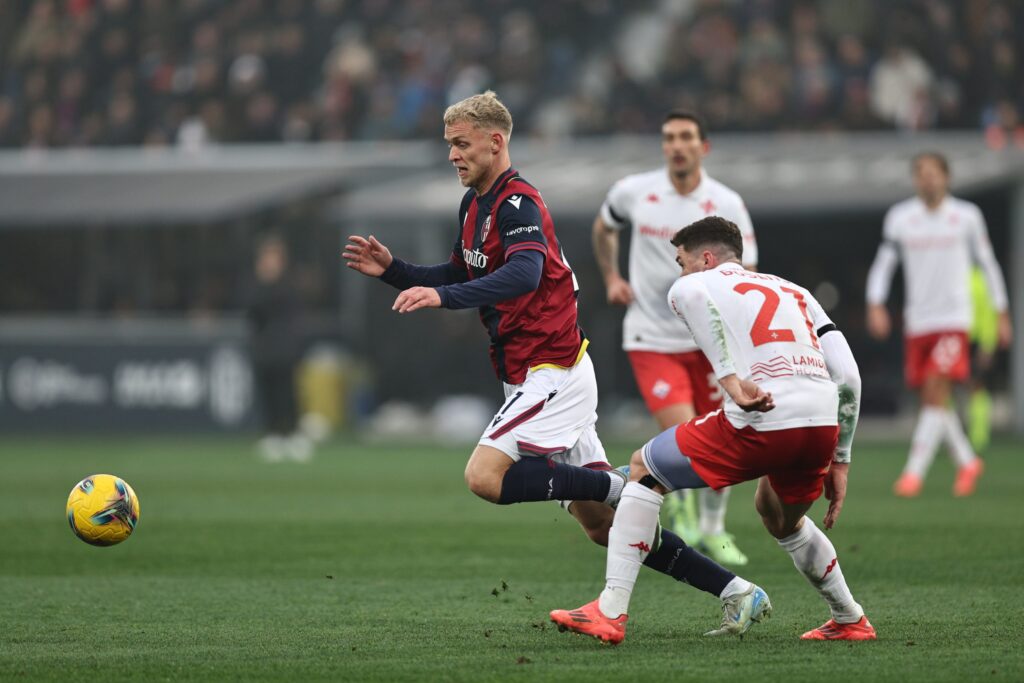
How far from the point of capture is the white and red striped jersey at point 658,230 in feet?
29.6

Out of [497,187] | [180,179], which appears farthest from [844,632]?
[180,179]

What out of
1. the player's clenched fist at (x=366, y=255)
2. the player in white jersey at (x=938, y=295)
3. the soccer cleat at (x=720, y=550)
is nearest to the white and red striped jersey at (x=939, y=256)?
the player in white jersey at (x=938, y=295)

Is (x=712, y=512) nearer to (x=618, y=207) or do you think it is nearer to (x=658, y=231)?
(x=658, y=231)

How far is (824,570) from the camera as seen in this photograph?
601 centimetres

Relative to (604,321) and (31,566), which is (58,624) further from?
(604,321)

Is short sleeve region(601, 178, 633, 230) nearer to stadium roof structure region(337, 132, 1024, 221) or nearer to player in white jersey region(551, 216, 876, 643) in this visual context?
player in white jersey region(551, 216, 876, 643)

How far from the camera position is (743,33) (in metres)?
23.5

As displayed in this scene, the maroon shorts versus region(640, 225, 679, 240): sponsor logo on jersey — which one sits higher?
region(640, 225, 679, 240): sponsor logo on jersey

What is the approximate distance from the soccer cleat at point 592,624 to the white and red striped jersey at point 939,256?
7.29m

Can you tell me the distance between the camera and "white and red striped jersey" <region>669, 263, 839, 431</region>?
569 cm

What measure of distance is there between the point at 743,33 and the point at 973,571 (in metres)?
16.6

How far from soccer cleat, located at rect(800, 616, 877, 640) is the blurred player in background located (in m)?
0.39

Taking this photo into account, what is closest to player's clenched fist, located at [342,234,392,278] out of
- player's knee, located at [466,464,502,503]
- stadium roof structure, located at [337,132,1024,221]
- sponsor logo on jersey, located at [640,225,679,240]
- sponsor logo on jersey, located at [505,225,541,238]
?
sponsor logo on jersey, located at [505,225,541,238]

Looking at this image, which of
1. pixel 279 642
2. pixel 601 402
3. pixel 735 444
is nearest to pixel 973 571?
pixel 735 444
